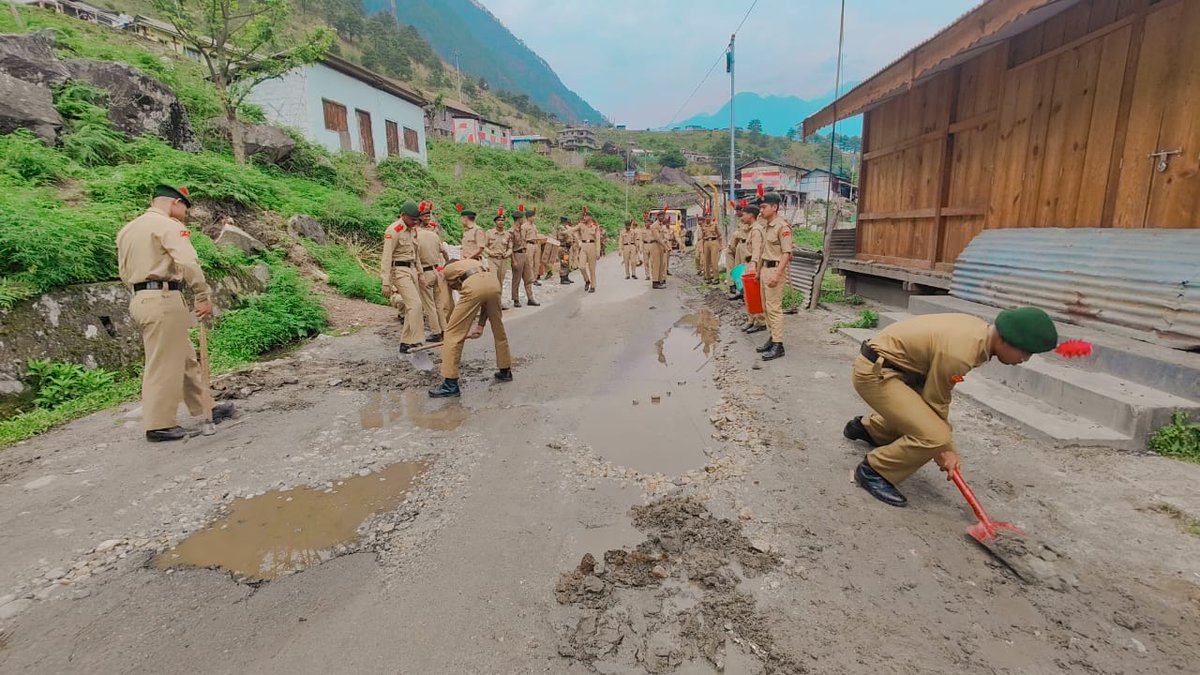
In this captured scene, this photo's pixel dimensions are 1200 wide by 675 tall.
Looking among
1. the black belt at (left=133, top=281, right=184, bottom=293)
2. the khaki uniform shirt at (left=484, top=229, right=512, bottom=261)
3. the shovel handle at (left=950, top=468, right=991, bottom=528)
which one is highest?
the khaki uniform shirt at (left=484, top=229, right=512, bottom=261)

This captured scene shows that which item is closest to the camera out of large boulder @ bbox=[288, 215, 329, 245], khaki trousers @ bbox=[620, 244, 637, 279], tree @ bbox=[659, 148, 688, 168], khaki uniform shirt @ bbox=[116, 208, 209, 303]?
khaki uniform shirt @ bbox=[116, 208, 209, 303]

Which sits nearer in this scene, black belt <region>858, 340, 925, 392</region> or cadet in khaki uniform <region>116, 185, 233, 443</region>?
black belt <region>858, 340, 925, 392</region>

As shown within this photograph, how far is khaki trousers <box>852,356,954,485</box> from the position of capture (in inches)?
119

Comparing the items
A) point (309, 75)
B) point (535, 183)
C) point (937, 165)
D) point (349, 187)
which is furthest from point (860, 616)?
point (535, 183)

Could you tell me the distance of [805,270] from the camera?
10.2 m

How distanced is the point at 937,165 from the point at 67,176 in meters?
12.3

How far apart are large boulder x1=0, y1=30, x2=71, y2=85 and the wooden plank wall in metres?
14.1

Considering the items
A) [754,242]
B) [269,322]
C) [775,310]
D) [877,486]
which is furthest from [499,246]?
[877,486]

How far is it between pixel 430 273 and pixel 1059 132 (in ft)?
25.1

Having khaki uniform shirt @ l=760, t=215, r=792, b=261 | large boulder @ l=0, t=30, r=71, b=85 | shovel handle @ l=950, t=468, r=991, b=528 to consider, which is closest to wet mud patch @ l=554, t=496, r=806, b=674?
shovel handle @ l=950, t=468, r=991, b=528

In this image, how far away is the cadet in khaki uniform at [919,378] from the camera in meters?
2.90

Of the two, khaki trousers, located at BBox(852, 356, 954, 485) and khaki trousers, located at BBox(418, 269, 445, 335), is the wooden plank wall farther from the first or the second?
khaki trousers, located at BBox(418, 269, 445, 335)

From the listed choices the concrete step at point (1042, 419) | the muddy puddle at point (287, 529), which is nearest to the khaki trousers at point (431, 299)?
the muddy puddle at point (287, 529)

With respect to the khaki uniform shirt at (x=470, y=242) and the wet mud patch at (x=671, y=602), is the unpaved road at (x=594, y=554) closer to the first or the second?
the wet mud patch at (x=671, y=602)
